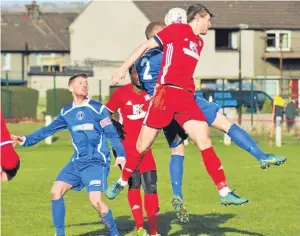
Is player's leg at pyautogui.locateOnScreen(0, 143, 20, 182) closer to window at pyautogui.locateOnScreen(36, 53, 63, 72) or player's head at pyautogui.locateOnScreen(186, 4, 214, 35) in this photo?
player's head at pyautogui.locateOnScreen(186, 4, 214, 35)

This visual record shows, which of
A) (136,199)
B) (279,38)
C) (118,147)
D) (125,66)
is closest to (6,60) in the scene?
(279,38)

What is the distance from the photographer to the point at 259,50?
6569 cm

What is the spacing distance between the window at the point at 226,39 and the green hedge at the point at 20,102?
2282 centimetres

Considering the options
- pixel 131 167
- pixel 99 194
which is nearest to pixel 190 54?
pixel 131 167

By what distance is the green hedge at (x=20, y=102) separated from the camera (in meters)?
45.6

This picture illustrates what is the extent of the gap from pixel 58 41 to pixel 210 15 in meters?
76.1

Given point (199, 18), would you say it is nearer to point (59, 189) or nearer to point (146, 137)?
point (146, 137)

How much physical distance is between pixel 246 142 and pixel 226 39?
57.5 meters

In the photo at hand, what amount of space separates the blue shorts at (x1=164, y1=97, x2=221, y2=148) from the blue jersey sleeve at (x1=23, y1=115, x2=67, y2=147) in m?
1.35

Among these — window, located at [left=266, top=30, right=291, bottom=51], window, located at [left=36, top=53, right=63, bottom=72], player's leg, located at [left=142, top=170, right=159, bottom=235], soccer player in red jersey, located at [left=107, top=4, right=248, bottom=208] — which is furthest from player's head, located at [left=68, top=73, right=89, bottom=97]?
window, located at [left=36, top=53, right=63, bottom=72]

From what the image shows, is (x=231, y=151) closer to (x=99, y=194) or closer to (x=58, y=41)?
(x=99, y=194)

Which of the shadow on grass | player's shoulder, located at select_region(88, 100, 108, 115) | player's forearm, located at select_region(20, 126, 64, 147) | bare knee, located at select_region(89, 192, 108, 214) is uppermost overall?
player's shoulder, located at select_region(88, 100, 108, 115)

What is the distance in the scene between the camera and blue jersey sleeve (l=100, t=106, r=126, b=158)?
1177 centimetres

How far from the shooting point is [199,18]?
1071 cm
